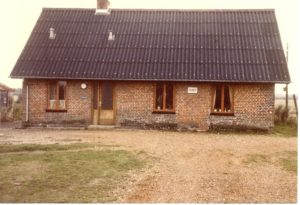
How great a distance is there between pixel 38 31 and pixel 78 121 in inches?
246

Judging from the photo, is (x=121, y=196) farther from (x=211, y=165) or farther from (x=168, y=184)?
(x=211, y=165)

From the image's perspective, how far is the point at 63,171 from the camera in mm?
11656

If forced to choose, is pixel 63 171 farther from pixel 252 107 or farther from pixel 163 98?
pixel 252 107

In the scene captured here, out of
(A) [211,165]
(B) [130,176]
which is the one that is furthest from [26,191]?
(A) [211,165]

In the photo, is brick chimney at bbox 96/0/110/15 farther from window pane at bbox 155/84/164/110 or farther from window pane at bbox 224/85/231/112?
window pane at bbox 224/85/231/112

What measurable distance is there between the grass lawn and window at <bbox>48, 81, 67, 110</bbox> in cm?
751

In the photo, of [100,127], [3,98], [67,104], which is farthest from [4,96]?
[100,127]

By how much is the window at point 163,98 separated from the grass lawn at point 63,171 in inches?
287

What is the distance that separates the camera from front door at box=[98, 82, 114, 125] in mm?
Result: 22922

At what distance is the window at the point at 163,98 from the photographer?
74.0 ft

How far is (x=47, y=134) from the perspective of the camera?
1961 centimetres

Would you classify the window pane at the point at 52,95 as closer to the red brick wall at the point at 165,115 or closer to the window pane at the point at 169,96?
the red brick wall at the point at 165,115

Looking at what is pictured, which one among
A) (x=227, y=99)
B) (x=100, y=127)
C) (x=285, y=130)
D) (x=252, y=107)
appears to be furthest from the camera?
(x=285, y=130)

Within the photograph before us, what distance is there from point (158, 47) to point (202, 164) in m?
11.7
